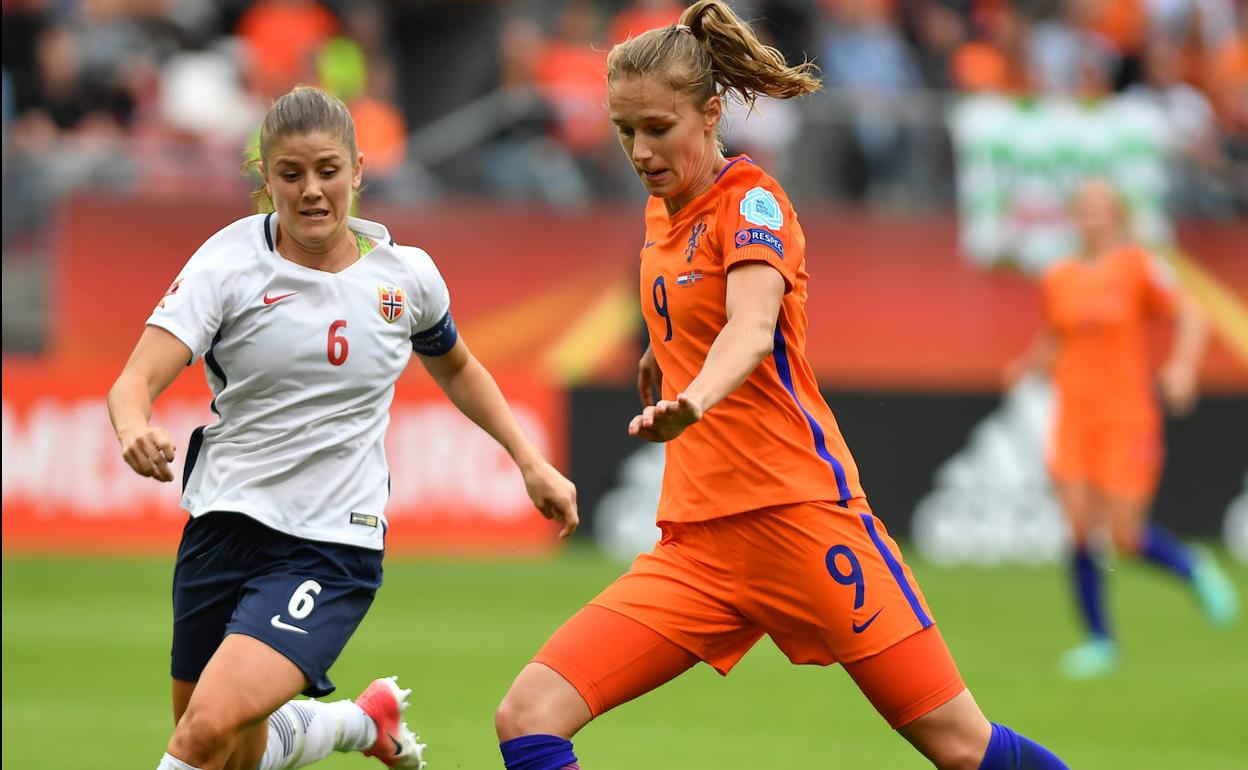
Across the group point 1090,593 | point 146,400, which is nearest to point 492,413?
point 146,400

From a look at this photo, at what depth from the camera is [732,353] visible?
15.3 feet

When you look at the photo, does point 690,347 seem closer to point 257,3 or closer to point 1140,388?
point 1140,388

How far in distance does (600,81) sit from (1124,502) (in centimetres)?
758

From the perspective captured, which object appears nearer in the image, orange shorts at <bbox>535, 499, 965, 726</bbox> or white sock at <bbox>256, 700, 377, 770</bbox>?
orange shorts at <bbox>535, 499, 965, 726</bbox>

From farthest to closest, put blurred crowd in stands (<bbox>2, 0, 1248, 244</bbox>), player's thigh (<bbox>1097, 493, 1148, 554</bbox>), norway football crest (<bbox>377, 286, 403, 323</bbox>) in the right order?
blurred crowd in stands (<bbox>2, 0, 1248, 244</bbox>), player's thigh (<bbox>1097, 493, 1148, 554</bbox>), norway football crest (<bbox>377, 286, 403, 323</bbox>)

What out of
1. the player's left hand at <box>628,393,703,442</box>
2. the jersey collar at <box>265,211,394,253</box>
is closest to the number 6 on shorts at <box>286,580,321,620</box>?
the jersey collar at <box>265,211,394,253</box>

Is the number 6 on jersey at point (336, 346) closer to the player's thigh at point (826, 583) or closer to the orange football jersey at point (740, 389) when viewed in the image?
the orange football jersey at point (740, 389)

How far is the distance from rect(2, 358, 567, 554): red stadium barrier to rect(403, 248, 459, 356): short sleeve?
867cm

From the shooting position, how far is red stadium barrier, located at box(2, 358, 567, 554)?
1440 centimetres

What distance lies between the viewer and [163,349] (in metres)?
4.96

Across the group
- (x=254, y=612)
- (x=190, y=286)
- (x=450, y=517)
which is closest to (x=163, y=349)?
(x=190, y=286)

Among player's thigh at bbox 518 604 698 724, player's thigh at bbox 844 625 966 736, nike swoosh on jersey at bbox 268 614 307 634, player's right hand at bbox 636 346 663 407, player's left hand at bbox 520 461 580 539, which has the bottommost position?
player's thigh at bbox 844 625 966 736

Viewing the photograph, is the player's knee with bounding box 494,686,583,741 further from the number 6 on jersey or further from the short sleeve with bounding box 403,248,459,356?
the short sleeve with bounding box 403,248,459,356

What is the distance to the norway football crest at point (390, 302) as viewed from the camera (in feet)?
17.5
